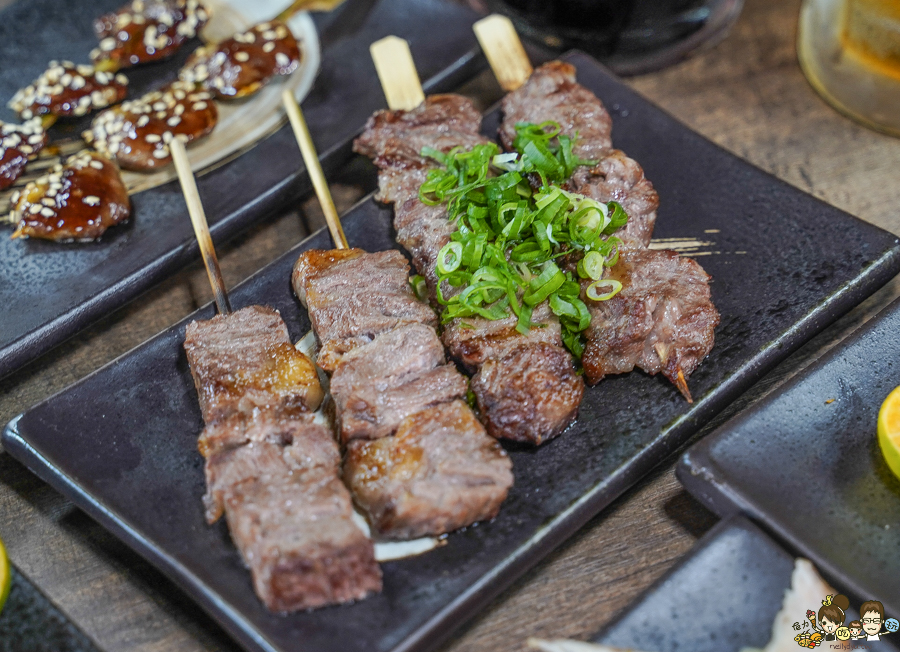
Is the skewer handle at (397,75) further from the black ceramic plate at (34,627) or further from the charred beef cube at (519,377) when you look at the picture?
the black ceramic plate at (34,627)

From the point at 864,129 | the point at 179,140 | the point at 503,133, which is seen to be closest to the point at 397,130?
the point at 503,133

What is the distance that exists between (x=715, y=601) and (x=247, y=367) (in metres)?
2.12

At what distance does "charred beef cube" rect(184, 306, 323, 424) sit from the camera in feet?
Result: 11.0

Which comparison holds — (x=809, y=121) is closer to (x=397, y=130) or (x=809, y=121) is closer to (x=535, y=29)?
(x=535, y=29)

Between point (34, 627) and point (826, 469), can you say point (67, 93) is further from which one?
point (826, 469)

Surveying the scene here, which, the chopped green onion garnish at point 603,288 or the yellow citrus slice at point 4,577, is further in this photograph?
the chopped green onion garnish at point 603,288

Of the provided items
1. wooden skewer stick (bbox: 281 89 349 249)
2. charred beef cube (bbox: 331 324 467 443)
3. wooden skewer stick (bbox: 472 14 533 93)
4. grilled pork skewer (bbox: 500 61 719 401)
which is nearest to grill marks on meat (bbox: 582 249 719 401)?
grilled pork skewer (bbox: 500 61 719 401)

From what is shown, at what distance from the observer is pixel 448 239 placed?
13.0 ft

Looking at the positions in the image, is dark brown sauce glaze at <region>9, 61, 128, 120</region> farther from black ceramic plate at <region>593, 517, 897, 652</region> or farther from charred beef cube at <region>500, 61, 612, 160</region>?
black ceramic plate at <region>593, 517, 897, 652</region>

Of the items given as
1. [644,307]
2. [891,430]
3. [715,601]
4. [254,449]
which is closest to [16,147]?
[254,449]

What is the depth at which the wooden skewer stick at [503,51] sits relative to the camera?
5129 mm

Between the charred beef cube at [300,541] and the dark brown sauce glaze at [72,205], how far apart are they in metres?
2.20

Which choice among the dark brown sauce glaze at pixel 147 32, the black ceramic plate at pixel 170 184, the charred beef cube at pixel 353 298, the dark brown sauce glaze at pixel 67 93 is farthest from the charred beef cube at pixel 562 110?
the dark brown sauce glaze at pixel 67 93

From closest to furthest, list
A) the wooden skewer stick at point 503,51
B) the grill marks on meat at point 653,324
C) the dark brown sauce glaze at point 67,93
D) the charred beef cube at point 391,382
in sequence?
1. the charred beef cube at point 391,382
2. the grill marks on meat at point 653,324
3. the wooden skewer stick at point 503,51
4. the dark brown sauce glaze at point 67,93
